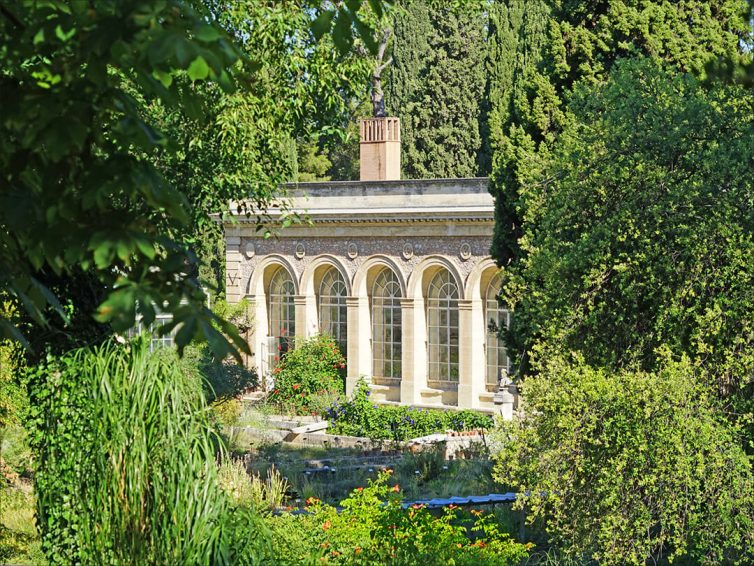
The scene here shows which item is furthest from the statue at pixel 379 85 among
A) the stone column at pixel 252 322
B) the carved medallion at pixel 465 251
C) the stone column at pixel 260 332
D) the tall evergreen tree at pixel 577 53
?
the tall evergreen tree at pixel 577 53

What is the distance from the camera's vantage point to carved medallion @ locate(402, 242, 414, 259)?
2403cm

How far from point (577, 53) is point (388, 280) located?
11.0 meters

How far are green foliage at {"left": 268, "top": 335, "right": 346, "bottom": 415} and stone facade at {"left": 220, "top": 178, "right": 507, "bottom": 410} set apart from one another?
40 cm

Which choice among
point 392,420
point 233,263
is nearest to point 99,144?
point 392,420

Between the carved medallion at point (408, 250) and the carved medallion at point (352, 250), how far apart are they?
120 cm

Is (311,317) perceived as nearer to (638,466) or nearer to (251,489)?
(251,489)

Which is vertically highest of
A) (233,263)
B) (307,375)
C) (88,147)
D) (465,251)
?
(88,147)

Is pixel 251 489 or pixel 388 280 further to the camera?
pixel 388 280

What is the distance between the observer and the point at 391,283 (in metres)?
24.8

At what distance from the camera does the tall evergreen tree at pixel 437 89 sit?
3192 cm

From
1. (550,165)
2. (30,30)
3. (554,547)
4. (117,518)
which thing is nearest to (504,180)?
(550,165)

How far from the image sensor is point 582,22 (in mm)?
14477

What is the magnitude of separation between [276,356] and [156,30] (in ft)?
74.8

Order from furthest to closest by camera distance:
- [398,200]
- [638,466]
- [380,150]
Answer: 1. [380,150]
2. [398,200]
3. [638,466]
